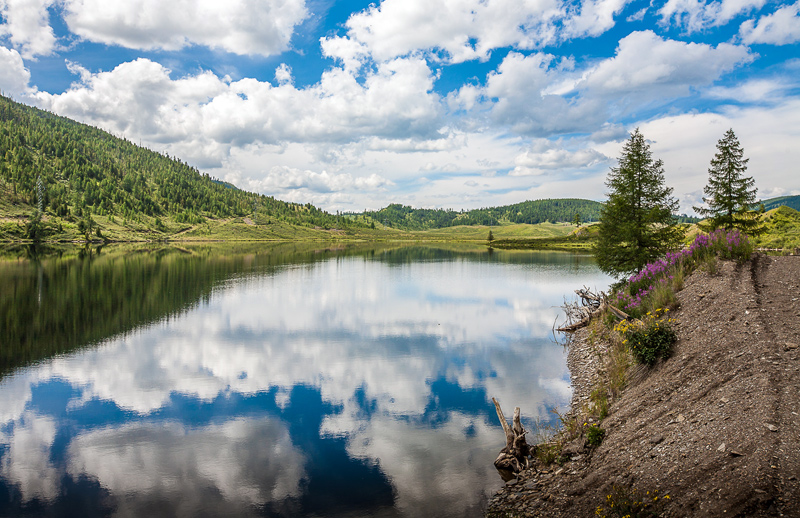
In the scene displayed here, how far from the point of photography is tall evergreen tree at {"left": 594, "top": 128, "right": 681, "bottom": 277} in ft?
115

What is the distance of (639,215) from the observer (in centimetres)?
3547

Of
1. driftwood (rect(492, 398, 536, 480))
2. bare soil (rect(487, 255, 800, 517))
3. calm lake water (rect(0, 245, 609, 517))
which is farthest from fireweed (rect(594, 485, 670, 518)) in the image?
driftwood (rect(492, 398, 536, 480))

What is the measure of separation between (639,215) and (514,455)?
29.0 meters

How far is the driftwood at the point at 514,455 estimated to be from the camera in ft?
43.5

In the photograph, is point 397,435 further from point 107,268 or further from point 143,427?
point 107,268

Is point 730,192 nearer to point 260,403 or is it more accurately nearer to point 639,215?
point 639,215

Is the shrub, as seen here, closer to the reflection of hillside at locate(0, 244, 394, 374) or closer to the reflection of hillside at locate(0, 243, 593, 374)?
the reflection of hillside at locate(0, 243, 593, 374)

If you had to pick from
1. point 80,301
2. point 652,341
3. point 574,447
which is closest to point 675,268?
point 652,341

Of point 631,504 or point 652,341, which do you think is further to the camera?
point 652,341

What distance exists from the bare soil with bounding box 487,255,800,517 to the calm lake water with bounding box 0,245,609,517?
2.72 meters

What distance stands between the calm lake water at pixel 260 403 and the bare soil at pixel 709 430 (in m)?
2.72

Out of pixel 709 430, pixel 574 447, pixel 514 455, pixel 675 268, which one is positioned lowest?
pixel 514 455

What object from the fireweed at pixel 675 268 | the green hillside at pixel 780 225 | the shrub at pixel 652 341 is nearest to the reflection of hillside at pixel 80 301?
the shrub at pixel 652 341

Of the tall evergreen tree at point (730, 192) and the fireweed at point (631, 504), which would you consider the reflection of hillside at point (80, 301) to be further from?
the tall evergreen tree at point (730, 192)
